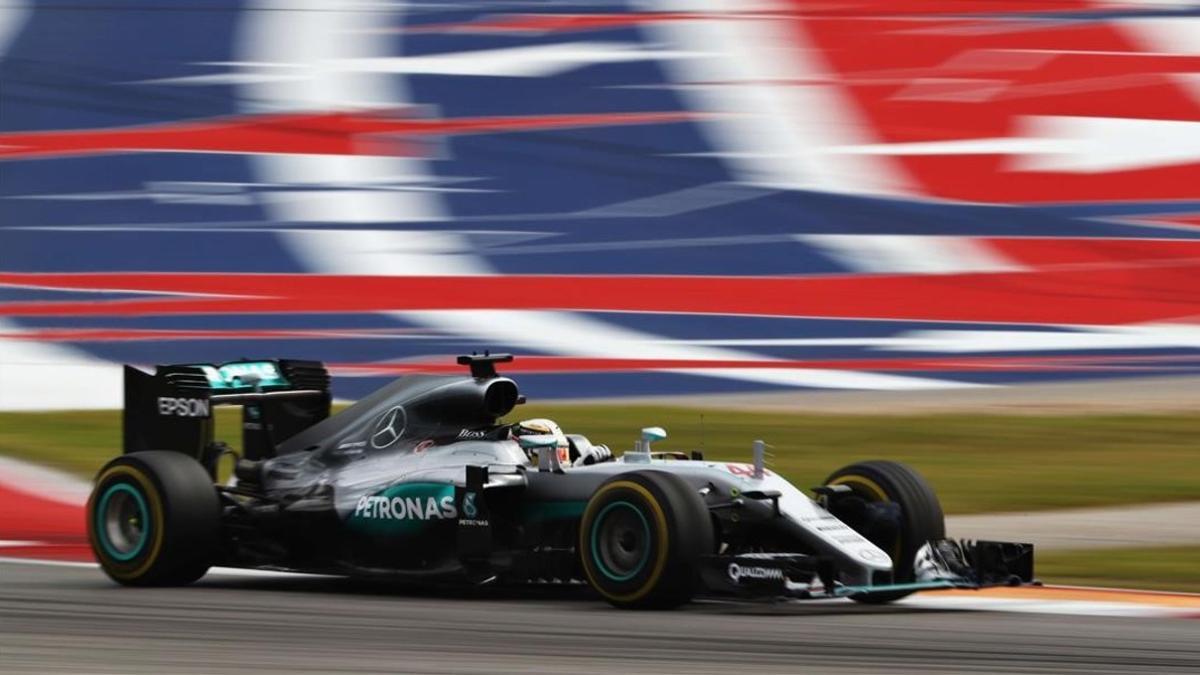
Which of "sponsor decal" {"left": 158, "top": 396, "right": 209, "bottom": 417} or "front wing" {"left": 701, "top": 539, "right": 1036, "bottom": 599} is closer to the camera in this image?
"front wing" {"left": 701, "top": 539, "right": 1036, "bottom": 599}

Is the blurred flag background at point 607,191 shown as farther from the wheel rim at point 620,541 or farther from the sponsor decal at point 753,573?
the sponsor decal at point 753,573

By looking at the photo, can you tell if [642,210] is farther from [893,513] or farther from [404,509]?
[893,513]

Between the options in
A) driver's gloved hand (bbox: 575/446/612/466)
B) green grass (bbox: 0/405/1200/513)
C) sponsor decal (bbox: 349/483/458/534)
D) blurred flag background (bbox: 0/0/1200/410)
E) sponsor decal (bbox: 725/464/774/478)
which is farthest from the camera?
blurred flag background (bbox: 0/0/1200/410)

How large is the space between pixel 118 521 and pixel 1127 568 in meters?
5.63

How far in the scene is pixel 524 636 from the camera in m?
8.65

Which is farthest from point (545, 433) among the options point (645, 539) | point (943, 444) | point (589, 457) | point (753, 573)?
point (943, 444)

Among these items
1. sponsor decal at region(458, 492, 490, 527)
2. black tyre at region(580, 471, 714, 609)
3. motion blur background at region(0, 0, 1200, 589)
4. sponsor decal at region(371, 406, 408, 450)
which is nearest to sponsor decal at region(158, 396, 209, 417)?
sponsor decal at region(371, 406, 408, 450)

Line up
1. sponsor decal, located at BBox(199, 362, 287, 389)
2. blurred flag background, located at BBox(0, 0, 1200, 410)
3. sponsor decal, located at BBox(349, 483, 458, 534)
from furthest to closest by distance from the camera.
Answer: blurred flag background, located at BBox(0, 0, 1200, 410)
sponsor decal, located at BBox(199, 362, 287, 389)
sponsor decal, located at BBox(349, 483, 458, 534)

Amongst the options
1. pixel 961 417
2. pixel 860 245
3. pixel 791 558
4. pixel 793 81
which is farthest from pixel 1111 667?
pixel 793 81

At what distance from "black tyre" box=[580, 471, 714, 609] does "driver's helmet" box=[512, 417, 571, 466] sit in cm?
73

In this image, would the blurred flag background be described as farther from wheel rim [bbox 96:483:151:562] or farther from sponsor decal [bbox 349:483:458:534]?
sponsor decal [bbox 349:483:458:534]

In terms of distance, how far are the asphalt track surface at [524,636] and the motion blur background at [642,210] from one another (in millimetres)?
9269

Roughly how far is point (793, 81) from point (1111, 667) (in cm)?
2265

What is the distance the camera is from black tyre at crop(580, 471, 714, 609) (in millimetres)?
9125
